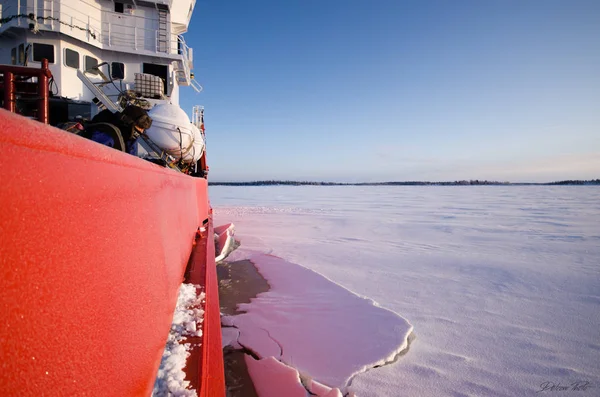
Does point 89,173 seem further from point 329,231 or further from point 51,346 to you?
point 329,231

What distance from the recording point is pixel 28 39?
8.45 meters

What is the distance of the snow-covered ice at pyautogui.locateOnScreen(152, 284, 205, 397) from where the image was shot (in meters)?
1.07

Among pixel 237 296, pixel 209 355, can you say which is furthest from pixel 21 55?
pixel 209 355

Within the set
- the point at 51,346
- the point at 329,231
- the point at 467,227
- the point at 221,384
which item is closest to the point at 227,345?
the point at 221,384

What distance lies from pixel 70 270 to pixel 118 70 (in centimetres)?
1114

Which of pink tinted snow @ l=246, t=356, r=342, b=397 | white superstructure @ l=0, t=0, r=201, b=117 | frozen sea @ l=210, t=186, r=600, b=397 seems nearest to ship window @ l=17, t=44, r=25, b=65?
white superstructure @ l=0, t=0, r=201, b=117

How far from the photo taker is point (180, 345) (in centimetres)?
132

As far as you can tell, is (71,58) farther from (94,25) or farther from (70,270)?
(70,270)

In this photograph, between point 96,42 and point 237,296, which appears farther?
point 96,42

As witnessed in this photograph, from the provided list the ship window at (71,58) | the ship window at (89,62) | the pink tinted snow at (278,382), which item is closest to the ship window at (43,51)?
the ship window at (71,58)

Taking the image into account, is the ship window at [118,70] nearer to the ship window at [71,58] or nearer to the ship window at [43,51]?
the ship window at [71,58]

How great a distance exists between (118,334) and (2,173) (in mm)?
603

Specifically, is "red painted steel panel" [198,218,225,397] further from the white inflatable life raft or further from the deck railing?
the deck railing

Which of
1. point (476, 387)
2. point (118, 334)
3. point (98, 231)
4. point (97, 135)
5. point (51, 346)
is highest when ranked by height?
point (97, 135)
